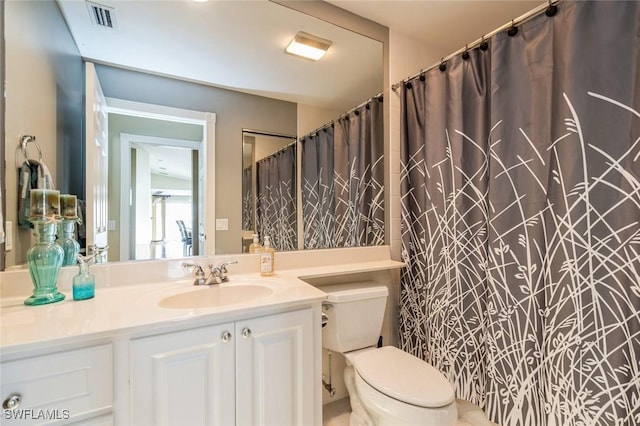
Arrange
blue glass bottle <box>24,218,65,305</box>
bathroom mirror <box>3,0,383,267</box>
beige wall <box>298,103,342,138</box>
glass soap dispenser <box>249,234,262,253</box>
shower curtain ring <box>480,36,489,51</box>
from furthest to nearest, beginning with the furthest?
beige wall <box>298,103,342,138</box> → glass soap dispenser <box>249,234,262,253</box> → shower curtain ring <box>480,36,489,51</box> → bathroom mirror <box>3,0,383,267</box> → blue glass bottle <box>24,218,65,305</box>

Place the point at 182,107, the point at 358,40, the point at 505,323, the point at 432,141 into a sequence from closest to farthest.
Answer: the point at 505,323, the point at 182,107, the point at 432,141, the point at 358,40

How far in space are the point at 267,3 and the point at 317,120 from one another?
0.65 metres

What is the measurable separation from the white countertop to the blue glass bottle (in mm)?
39

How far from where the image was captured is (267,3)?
4.85ft

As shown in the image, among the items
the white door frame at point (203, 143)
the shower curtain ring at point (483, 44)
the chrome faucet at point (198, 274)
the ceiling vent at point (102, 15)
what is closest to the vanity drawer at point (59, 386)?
the chrome faucet at point (198, 274)

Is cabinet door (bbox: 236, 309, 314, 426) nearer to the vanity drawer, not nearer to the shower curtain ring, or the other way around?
the vanity drawer

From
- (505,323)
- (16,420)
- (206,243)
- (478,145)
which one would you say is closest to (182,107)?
(206,243)

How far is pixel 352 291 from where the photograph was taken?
150 centimetres

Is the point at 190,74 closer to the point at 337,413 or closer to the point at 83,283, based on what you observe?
the point at 83,283

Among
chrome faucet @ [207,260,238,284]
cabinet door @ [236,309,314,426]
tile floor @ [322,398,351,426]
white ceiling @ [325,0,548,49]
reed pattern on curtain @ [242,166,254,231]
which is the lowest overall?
tile floor @ [322,398,351,426]

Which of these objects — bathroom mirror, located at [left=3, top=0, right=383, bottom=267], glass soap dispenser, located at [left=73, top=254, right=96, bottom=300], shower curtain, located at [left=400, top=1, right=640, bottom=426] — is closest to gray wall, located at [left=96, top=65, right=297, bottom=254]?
bathroom mirror, located at [left=3, top=0, right=383, bottom=267]

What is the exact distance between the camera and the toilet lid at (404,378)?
1106 millimetres

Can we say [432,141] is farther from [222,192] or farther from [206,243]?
Answer: [206,243]

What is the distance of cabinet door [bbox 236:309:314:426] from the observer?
3.28 feet
